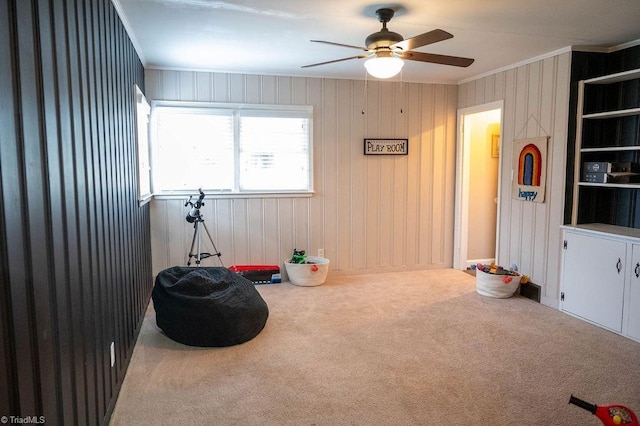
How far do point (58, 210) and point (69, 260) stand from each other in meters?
0.23

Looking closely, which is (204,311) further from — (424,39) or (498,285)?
(498,285)

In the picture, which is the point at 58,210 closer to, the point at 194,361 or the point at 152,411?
the point at 152,411

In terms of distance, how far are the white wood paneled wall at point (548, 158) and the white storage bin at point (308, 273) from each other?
2.14m

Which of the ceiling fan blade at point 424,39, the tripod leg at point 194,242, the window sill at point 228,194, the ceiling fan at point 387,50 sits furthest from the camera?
the window sill at point 228,194

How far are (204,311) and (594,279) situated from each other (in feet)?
11.2

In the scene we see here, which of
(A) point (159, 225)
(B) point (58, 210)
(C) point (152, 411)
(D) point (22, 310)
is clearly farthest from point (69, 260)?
(A) point (159, 225)

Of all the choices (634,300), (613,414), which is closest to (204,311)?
(613,414)

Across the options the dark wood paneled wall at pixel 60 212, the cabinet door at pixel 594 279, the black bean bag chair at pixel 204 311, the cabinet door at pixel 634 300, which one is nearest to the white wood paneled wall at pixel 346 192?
the black bean bag chair at pixel 204 311

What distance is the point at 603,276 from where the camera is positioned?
12.4ft

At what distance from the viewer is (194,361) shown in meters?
3.14

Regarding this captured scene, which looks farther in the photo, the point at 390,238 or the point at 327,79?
the point at 390,238

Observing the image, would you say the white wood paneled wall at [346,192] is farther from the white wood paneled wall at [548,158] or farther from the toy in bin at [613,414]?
the toy in bin at [613,414]

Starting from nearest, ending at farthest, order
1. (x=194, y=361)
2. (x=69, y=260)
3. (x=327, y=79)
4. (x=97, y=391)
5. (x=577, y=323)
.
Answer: (x=69, y=260) → (x=97, y=391) → (x=194, y=361) → (x=577, y=323) → (x=327, y=79)

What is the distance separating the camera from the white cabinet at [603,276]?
139 inches
